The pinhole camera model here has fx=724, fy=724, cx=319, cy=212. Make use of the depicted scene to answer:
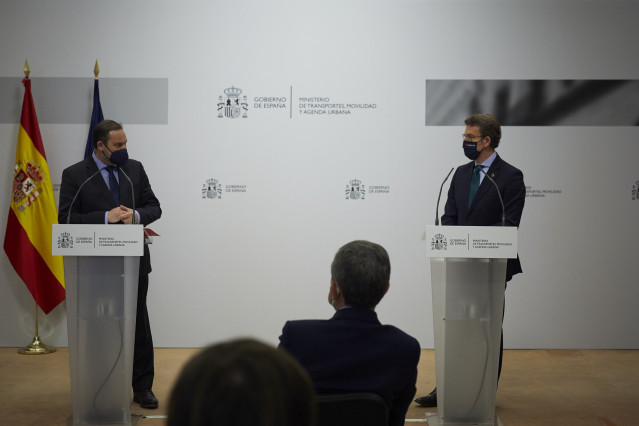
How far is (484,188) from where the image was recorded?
4102 millimetres

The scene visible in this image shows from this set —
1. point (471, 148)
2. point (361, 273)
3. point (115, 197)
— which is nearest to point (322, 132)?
point (471, 148)

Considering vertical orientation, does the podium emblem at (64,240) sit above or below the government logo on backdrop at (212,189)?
below

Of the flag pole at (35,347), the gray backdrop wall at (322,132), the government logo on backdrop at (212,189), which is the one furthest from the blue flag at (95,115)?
the government logo on backdrop at (212,189)

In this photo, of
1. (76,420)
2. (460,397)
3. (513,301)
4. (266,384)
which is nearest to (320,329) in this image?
(266,384)

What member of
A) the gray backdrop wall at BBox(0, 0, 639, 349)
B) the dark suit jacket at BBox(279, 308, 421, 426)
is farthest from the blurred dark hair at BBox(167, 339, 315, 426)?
the gray backdrop wall at BBox(0, 0, 639, 349)

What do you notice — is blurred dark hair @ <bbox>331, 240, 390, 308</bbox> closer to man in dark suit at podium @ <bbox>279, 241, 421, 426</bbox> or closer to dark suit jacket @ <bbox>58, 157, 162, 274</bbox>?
man in dark suit at podium @ <bbox>279, 241, 421, 426</bbox>

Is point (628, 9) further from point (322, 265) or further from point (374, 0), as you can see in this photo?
point (322, 265)

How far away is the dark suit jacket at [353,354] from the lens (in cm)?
195

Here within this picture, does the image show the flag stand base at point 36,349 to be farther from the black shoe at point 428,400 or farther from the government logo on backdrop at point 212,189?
the black shoe at point 428,400

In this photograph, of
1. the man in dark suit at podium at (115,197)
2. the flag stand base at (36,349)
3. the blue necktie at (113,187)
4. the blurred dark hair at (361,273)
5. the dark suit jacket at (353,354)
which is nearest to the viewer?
the dark suit jacket at (353,354)

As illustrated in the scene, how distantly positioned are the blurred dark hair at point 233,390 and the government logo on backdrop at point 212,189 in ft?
16.7

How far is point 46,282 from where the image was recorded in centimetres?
583

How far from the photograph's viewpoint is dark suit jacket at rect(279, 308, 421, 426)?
195cm

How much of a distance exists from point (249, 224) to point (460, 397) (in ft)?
8.97
